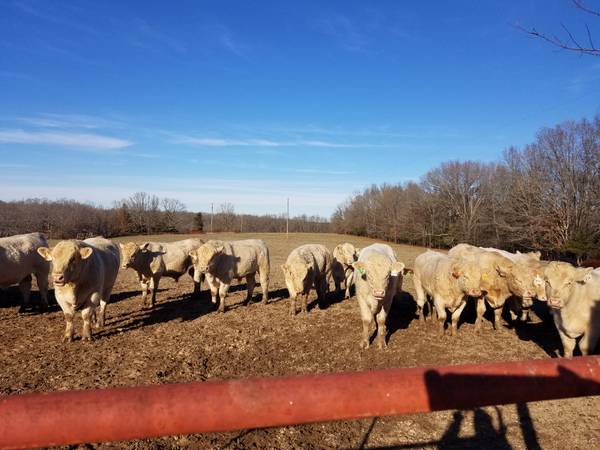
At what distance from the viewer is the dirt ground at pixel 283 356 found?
523 cm

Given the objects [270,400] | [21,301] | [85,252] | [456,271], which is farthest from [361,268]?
[21,301]

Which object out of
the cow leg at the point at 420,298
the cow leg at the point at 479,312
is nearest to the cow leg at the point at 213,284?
the cow leg at the point at 420,298

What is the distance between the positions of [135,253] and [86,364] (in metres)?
5.05

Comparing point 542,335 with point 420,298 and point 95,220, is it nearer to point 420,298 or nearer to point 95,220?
point 420,298

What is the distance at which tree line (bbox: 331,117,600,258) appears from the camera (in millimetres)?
31891

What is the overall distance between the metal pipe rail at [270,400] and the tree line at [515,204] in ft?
110

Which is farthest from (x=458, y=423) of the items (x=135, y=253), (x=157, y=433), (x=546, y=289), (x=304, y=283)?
(x=135, y=253)

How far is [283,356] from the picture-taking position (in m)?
8.55

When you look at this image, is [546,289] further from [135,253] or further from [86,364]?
[135,253]

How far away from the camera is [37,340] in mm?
9398

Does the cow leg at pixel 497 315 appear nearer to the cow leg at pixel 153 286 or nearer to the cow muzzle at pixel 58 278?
the cow leg at pixel 153 286

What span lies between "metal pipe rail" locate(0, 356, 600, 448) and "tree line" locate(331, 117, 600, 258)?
33.6 m

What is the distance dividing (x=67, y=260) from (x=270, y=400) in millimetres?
8745

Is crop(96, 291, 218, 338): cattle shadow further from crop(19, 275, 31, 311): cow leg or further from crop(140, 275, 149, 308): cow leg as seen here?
crop(19, 275, 31, 311): cow leg
